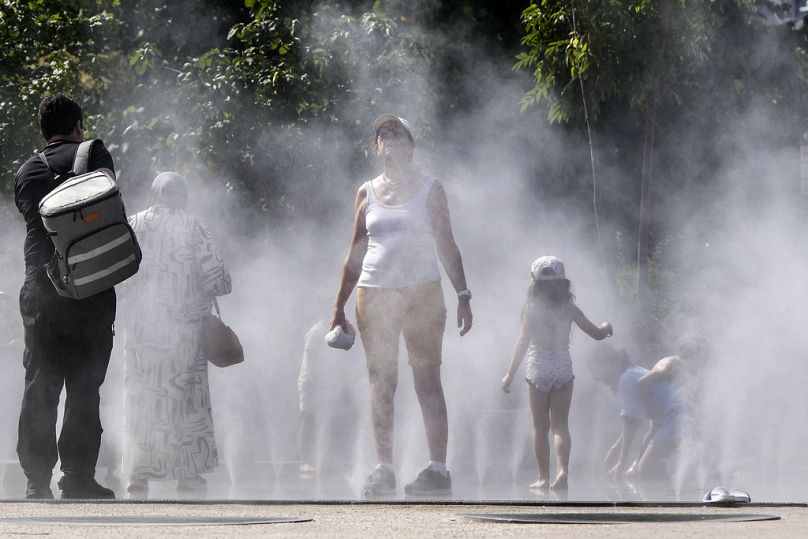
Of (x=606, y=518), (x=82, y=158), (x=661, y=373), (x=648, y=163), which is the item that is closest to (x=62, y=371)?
(x=82, y=158)

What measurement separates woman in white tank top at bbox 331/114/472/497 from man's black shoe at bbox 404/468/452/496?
0.10 ft

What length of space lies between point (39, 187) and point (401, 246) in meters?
1.53

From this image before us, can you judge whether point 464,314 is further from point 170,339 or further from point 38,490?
point 38,490

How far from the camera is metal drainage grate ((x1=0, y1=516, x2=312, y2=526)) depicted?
4.85 m

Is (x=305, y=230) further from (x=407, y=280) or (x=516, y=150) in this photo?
(x=407, y=280)

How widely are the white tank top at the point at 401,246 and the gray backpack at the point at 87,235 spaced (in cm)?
126

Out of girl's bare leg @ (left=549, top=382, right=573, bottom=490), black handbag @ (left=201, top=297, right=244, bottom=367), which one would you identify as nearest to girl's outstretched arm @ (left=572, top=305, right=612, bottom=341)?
girl's bare leg @ (left=549, top=382, right=573, bottom=490)

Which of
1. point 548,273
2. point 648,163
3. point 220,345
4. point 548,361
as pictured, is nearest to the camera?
point 220,345

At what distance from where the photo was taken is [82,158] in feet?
20.2

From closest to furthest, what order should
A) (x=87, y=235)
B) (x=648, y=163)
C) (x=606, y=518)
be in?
1. (x=606, y=518)
2. (x=87, y=235)
3. (x=648, y=163)

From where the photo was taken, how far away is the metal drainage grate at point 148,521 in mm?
4852

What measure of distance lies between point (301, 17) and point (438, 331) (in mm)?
5472

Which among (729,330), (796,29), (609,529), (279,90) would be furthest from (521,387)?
(796,29)

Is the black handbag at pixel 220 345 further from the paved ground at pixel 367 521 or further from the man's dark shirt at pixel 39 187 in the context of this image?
the paved ground at pixel 367 521
